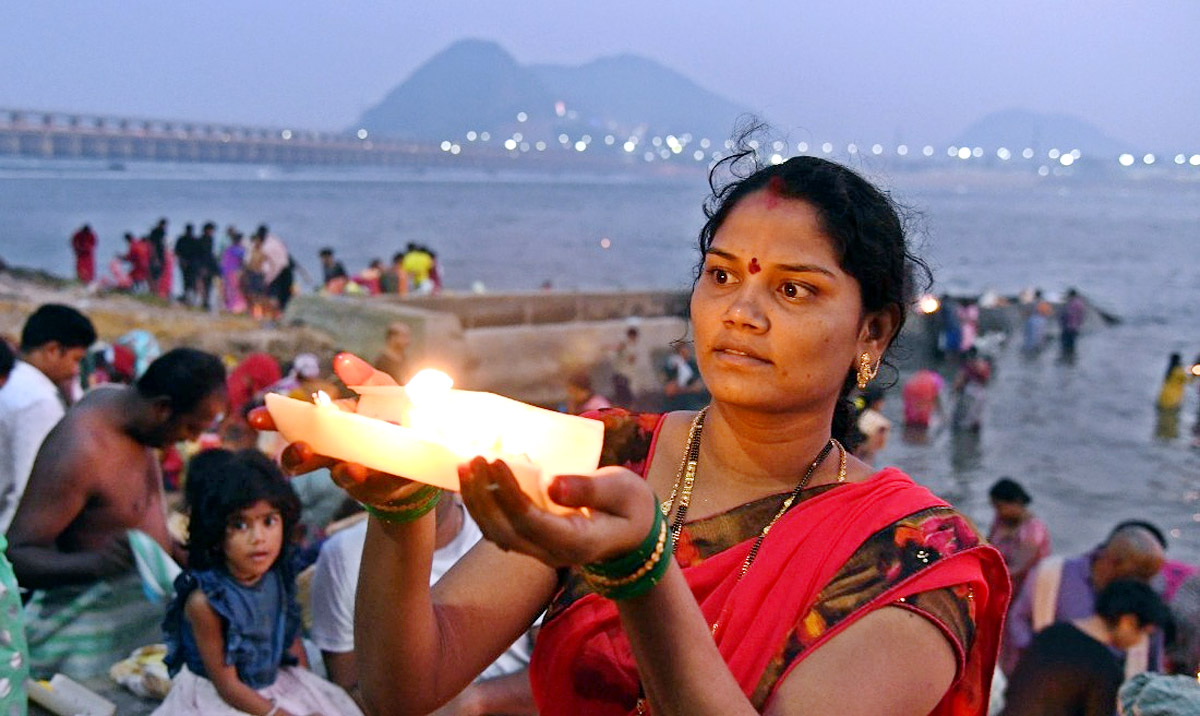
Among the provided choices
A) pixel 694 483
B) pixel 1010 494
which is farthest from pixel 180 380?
pixel 1010 494

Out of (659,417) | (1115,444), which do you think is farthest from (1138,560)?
(1115,444)

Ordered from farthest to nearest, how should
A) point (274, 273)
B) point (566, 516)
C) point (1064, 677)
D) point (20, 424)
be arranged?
point (274, 273)
point (20, 424)
point (1064, 677)
point (566, 516)

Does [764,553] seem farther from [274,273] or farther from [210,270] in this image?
[210,270]

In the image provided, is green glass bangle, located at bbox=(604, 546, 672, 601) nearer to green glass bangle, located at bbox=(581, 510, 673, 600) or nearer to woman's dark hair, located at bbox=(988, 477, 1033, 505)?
green glass bangle, located at bbox=(581, 510, 673, 600)

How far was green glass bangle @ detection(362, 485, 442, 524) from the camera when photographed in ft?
5.08

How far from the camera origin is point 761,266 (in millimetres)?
1717

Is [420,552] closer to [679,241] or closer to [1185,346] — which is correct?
[1185,346]

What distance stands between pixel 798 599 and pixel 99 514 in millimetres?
3360

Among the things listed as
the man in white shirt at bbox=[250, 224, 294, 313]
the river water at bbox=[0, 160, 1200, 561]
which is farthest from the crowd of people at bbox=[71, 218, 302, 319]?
the river water at bbox=[0, 160, 1200, 561]

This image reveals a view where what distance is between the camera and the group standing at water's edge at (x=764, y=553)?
1513 mm

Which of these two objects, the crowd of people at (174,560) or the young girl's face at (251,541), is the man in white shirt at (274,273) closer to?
the crowd of people at (174,560)

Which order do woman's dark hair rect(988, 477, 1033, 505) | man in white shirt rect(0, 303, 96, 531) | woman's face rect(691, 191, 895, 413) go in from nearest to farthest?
woman's face rect(691, 191, 895, 413), man in white shirt rect(0, 303, 96, 531), woman's dark hair rect(988, 477, 1033, 505)

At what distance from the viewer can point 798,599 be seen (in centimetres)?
162


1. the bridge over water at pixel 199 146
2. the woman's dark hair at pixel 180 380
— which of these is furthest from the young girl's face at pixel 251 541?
the bridge over water at pixel 199 146
